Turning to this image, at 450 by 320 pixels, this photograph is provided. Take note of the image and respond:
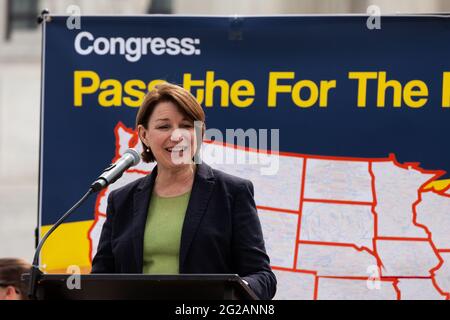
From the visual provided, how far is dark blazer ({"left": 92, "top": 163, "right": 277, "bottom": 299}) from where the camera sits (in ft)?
10.2

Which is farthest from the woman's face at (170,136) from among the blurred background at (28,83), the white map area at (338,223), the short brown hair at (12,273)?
the blurred background at (28,83)

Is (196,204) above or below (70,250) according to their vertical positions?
above

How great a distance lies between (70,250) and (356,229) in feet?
3.87

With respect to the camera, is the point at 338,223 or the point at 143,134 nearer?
the point at 143,134

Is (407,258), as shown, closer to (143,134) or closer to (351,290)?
(351,290)

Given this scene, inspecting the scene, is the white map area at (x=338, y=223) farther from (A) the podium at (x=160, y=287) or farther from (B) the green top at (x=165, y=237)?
(A) the podium at (x=160, y=287)

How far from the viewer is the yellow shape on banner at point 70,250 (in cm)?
416

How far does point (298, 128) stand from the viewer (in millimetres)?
4148

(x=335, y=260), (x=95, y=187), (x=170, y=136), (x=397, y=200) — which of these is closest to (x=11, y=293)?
(x=170, y=136)

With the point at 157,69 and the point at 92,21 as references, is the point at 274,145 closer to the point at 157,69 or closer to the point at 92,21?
the point at 157,69

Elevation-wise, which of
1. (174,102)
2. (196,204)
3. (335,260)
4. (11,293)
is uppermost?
(174,102)

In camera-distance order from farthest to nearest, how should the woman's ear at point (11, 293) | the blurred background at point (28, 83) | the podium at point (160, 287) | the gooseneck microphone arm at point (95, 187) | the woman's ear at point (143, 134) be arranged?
1. the blurred background at point (28, 83)
2. the woman's ear at point (11, 293)
3. the woman's ear at point (143, 134)
4. the gooseneck microphone arm at point (95, 187)
5. the podium at point (160, 287)

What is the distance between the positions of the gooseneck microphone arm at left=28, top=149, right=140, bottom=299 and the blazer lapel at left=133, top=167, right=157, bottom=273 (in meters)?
0.29

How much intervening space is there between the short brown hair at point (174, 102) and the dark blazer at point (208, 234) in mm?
207
